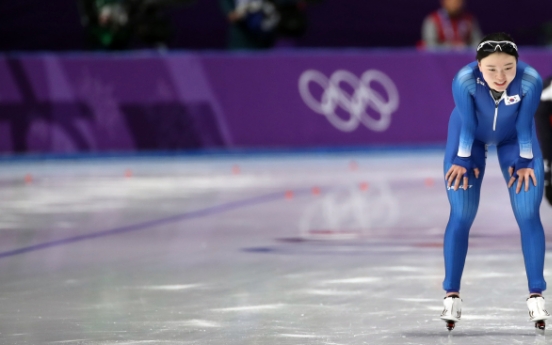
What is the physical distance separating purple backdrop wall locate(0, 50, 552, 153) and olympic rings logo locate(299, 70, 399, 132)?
1 centimetres

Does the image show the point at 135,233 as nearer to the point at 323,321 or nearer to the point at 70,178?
the point at 323,321

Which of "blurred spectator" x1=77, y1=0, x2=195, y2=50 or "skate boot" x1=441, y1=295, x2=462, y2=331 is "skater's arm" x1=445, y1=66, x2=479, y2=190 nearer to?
"skate boot" x1=441, y1=295, x2=462, y2=331

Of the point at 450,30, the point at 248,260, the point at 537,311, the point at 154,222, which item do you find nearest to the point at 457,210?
the point at 537,311

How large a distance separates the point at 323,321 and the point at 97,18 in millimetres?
10569

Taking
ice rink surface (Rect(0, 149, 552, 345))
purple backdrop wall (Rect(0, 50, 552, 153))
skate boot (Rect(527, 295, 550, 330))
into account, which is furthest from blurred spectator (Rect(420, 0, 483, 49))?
skate boot (Rect(527, 295, 550, 330))

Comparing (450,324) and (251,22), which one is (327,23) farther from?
(450,324)

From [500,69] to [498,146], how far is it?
17.5 inches

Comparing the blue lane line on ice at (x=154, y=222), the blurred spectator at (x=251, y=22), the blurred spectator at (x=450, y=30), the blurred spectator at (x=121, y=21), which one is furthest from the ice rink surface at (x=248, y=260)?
the blurred spectator at (x=450, y=30)

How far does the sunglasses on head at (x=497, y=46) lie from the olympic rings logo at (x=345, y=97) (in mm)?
10551

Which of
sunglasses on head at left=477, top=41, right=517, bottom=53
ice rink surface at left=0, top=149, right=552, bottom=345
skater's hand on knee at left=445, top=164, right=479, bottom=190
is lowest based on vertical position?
ice rink surface at left=0, top=149, right=552, bottom=345

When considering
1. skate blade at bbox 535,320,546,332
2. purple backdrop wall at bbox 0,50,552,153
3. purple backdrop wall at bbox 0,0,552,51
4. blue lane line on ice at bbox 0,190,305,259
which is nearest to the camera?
skate blade at bbox 535,320,546,332

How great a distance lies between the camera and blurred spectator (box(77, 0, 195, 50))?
1510 cm

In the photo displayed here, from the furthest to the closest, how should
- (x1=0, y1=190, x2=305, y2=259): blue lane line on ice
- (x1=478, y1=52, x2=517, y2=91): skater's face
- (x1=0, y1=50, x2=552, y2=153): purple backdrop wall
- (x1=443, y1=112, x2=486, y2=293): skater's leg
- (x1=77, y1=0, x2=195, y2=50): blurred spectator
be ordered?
(x1=77, y1=0, x2=195, y2=50): blurred spectator → (x1=0, y1=50, x2=552, y2=153): purple backdrop wall → (x1=0, y1=190, x2=305, y2=259): blue lane line on ice → (x1=443, y1=112, x2=486, y2=293): skater's leg → (x1=478, y1=52, x2=517, y2=91): skater's face

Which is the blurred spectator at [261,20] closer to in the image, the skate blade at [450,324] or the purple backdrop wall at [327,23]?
the purple backdrop wall at [327,23]
